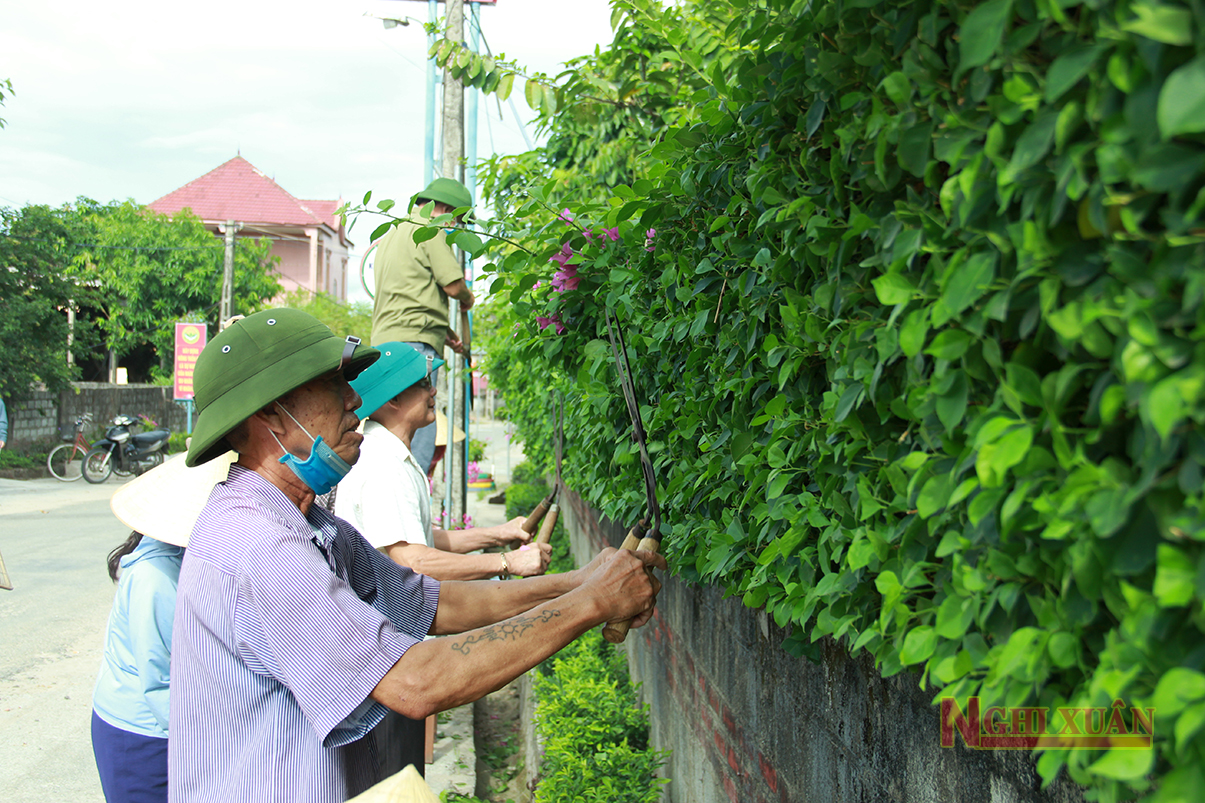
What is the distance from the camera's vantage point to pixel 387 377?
11.6ft

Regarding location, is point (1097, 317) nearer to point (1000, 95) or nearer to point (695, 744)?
point (1000, 95)

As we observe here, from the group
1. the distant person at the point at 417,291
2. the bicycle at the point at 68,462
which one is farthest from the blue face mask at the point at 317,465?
the bicycle at the point at 68,462

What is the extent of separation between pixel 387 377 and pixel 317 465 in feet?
4.24

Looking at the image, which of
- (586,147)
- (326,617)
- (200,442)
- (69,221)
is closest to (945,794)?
(326,617)

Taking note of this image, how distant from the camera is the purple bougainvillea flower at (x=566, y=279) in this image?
3.23m

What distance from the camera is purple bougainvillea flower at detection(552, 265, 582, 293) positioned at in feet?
10.6

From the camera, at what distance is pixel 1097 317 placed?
0.87 m

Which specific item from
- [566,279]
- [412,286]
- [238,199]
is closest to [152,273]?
[238,199]

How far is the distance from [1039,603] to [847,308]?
0.66 metres

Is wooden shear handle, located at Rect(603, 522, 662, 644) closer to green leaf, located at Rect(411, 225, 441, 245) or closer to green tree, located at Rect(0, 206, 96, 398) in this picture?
green leaf, located at Rect(411, 225, 441, 245)

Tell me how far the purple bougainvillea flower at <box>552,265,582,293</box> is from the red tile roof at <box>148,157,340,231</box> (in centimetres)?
4506

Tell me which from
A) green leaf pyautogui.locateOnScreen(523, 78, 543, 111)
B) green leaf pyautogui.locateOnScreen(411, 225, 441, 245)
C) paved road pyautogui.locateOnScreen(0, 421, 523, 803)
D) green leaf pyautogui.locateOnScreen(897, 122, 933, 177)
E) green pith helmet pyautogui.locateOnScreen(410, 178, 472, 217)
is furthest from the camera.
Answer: paved road pyautogui.locateOnScreen(0, 421, 523, 803)

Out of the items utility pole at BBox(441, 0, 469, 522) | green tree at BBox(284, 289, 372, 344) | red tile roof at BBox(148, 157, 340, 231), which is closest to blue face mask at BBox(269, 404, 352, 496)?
utility pole at BBox(441, 0, 469, 522)

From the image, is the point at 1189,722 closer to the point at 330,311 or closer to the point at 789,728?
the point at 789,728
